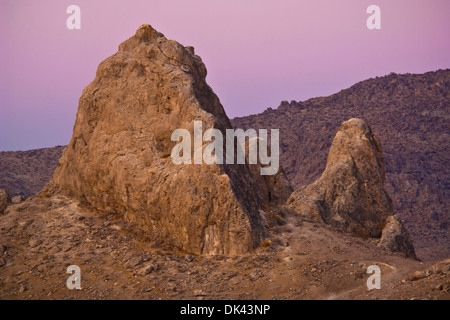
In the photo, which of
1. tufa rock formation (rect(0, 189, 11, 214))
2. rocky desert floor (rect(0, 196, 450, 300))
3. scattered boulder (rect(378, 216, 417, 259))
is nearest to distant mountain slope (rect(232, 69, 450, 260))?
scattered boulder (rect(378, 216, 417, 259))

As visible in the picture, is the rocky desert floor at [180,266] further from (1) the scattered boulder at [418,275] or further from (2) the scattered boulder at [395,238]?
(2) the scattered boulder at [395,238]

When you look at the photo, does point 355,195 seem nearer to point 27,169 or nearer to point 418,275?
point 418,275

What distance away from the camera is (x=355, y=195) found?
78.0ft

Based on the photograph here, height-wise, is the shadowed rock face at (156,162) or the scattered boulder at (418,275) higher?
the shadowed rock face at (156,162)

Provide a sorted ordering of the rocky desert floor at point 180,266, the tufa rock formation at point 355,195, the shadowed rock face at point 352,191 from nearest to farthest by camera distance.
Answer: the rocky desert floor at point 180,266 → the tufa rock formation at point 355,195 → the shadowed rock face at point 352,191

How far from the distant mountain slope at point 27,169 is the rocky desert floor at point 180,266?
35.3 meters

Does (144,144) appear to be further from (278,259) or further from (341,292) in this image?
(341,292)

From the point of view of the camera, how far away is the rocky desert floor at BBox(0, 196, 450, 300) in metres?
15.7

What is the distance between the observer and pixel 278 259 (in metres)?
17.4

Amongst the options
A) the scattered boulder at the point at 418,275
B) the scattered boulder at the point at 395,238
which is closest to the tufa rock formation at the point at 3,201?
the scattered boulder at the point at 395,238

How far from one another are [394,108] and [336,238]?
57316mm

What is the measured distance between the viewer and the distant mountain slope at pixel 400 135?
56.4 metres

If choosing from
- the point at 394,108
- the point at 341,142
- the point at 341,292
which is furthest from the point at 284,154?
the point at 341,292

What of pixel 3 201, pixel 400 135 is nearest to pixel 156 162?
pixel 3 201
